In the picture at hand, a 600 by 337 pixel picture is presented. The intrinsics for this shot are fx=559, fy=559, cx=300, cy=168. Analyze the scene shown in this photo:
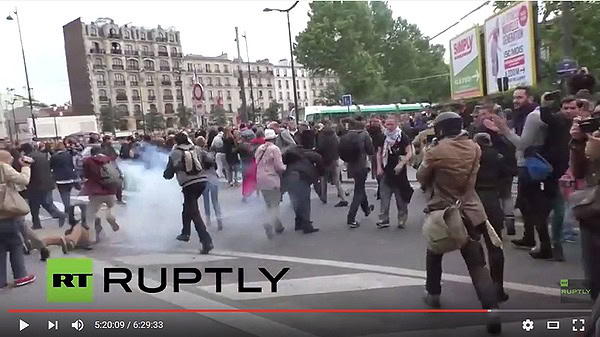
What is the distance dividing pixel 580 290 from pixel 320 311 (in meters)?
2.09

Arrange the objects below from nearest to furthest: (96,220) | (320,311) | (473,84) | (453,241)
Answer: (453,241) < (320,311) < (96,220) < (473,84)

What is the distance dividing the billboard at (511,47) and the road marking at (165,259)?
14483mm

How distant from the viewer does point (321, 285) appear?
5398mm

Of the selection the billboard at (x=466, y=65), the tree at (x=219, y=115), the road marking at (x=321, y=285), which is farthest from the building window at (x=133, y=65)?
the tree at (x=219, y=115)

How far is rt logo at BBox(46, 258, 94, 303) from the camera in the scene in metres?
5.01

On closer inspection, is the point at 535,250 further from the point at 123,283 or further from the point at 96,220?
the point at 96,220

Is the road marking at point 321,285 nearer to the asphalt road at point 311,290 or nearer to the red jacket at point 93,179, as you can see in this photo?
the asphalt road at point 311,290

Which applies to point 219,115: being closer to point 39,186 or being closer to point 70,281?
point 39,186

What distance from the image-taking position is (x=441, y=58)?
63.7m

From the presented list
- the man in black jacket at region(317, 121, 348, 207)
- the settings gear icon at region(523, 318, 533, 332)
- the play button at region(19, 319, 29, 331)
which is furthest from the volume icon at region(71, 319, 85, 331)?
the man in black jacket at region(317, 121, 348, 207)

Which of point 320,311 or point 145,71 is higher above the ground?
point 145,71

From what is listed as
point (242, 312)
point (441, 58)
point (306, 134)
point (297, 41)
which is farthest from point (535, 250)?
point (441, 58)

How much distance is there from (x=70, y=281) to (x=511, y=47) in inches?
695

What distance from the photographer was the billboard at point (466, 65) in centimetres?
2359
